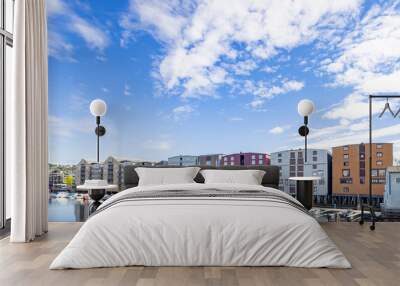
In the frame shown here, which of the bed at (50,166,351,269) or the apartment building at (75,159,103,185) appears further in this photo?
the apartment building at (75,159,103,185)

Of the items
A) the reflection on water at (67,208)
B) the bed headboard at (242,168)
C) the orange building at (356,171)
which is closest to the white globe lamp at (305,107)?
the orange building at (356,171)

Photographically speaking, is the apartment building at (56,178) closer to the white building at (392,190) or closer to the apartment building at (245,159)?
the apartment building at (245,159)

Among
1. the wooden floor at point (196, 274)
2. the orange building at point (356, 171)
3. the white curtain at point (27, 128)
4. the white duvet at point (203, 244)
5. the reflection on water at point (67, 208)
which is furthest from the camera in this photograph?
the orange building at point (356, 171)

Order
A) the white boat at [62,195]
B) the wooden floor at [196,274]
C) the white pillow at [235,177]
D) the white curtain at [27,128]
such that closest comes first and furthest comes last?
the wooden floor at [196,274], the white curtain at [27,128], the white pillow at [235,177], the white boat at [62,195]

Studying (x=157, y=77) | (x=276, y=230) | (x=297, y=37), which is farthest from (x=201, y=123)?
(x=276, y=230)

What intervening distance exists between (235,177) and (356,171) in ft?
6.84

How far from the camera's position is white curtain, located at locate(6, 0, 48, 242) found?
4.08 meters

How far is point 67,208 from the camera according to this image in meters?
5.87

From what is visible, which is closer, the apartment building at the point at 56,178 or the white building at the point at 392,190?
the white building at the point at 392,190

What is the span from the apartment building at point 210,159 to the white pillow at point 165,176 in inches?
26.5

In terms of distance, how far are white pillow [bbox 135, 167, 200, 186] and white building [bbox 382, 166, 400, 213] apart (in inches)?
111

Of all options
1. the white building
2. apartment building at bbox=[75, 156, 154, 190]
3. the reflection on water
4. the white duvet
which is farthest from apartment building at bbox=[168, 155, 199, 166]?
the white duvet

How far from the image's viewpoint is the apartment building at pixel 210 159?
5.99 metres

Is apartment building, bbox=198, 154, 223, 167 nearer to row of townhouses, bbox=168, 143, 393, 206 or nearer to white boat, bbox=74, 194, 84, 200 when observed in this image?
row of townhouses, bbox=168, 143, 393, 206
